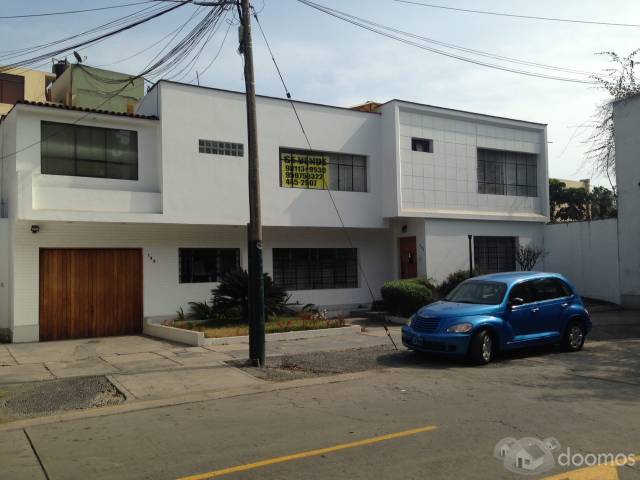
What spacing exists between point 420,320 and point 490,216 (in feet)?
38.2

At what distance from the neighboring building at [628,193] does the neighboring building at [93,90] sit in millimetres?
17466

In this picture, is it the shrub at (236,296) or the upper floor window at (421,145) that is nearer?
the shrub at (236,296)

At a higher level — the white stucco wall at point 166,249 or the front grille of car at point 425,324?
the white stucco wall at point 166,249

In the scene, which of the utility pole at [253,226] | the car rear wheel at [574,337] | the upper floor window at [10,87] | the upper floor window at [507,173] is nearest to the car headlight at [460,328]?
the car rear wheel at [574,337]

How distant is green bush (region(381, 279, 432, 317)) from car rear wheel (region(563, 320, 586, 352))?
6025mm

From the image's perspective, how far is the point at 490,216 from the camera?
21.5 metres

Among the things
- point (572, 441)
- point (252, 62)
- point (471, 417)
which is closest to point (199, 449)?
point (471, 417)

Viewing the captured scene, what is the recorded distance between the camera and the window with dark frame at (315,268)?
19.3m

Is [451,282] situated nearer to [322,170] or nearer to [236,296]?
[322,170]

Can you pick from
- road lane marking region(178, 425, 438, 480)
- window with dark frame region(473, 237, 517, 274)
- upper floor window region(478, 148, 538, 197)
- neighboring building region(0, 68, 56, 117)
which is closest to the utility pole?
road lane marking region(178, 425, 438, 480)

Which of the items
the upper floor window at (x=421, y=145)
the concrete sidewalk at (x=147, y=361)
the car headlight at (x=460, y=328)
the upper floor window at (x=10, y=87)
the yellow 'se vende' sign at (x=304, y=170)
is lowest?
the concrete sidewalk at (x=147, y=361)

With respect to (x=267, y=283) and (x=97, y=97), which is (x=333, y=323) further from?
(x=97, y=97)

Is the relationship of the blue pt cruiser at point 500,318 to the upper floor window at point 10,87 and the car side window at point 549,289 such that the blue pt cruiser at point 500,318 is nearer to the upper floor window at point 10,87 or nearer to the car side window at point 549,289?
the car side window at point 549,289

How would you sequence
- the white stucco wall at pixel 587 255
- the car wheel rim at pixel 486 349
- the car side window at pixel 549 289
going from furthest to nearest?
the white stucco wall at pixel 587 255, the car side window at pixel 549 289, the car wheel rim at pixel 486 349
